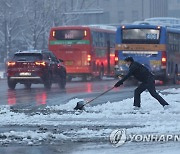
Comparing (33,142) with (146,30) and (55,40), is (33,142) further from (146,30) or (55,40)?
(55,40)

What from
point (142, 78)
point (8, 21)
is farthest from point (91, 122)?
point (8, 21)

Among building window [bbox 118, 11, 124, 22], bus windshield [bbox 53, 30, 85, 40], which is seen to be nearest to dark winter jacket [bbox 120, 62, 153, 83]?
bus windshield [bbox 53, 30, 85, 40]

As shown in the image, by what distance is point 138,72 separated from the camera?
2016 cm

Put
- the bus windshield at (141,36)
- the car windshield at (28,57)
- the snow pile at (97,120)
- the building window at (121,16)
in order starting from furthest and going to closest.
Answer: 1. the building window at (121,16)
2. the bus windshield at (141,36)
3. the car windshield at (28,57)
4. the snow pile at (97,120)

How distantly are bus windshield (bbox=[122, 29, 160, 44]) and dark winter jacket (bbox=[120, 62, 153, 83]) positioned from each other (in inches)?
706

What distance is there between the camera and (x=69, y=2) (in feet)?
288

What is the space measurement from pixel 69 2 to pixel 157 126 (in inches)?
2873

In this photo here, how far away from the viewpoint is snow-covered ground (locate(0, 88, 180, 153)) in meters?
14.4

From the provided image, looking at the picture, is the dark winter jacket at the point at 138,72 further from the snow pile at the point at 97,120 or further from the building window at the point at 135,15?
the building window at the point at 135,15

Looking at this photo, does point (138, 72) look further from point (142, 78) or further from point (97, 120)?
point (97, 120)

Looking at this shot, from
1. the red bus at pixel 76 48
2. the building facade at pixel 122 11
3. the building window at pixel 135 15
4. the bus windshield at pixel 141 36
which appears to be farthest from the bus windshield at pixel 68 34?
the building window at pixel 135 15

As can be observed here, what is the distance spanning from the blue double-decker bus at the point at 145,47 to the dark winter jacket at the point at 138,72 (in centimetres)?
1742

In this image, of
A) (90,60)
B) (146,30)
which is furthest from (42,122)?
(90,60)

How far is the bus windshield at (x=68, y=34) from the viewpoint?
1761 inches
